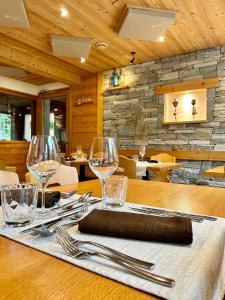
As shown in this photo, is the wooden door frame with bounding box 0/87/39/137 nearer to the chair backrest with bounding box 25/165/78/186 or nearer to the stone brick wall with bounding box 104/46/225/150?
the stone brick wall with bounding box 104/46/225/150

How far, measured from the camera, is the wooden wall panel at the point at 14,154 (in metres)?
5.80

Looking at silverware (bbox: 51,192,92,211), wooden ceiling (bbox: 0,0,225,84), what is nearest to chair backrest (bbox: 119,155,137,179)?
wooden ceiling (bbox: 0,0,225,84)

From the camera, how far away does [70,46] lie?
3924mm

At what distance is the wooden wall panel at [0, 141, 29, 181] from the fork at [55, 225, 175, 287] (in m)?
5.55

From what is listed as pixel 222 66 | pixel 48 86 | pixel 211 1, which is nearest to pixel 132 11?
pixel 211 1

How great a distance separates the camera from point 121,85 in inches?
203

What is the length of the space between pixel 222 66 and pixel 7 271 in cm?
444

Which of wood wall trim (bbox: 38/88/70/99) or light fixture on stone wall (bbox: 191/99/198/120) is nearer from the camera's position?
light fixture on stone wall (bbox: 191/99/198/120)

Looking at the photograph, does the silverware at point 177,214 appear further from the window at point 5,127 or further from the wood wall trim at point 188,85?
the window at point 5,127

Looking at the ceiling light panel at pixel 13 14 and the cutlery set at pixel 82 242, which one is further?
the ceiling light panel at pixel 13 14

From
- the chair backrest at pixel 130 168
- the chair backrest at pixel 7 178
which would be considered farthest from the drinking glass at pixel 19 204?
the chair backrest at pixel 130 168

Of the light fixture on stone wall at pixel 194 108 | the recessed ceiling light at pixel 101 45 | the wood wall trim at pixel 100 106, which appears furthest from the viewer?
the wood wall trim at pixel 100 106

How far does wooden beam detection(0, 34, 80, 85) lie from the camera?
162 inches

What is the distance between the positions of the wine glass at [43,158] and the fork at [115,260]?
9.5 inches
